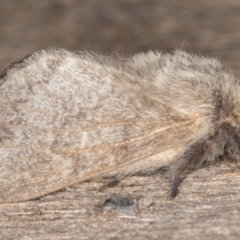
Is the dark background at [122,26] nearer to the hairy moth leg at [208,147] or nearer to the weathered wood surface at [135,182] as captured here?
the weathered wood surface at [135,182]

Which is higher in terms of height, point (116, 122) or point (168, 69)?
point (168, 69)

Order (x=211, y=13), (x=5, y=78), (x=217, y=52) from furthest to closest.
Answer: (x=211, y=13) < (x=217, y=52) < (x=5, y=78)

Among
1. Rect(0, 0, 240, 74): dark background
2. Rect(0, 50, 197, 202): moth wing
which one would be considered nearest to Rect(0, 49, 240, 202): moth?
Rect(0, 50, 197, 202): moth wing

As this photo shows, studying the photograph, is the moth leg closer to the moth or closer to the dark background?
the moth

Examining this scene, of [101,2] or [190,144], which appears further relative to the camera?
[101,2]

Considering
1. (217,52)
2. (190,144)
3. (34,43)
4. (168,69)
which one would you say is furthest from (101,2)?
(190,144)

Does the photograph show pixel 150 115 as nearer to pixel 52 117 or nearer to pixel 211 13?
pixel 52 117

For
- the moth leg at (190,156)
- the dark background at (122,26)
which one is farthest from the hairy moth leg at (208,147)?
the dark background at (122,26)
